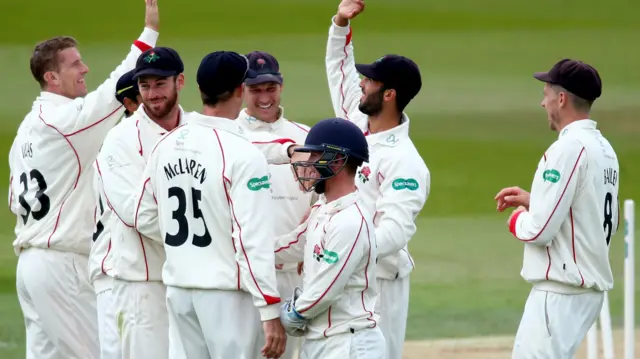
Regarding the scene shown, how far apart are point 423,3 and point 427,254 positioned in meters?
3.93

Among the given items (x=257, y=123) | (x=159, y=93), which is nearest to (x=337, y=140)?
(x=159, y=93)

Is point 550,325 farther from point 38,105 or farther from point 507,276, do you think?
point 507,276

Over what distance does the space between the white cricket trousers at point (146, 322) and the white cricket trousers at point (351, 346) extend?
77 cm

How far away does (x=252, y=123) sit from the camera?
15.6ft

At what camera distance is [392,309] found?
4.79m

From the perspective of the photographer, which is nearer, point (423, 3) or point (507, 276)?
point (507, 276)

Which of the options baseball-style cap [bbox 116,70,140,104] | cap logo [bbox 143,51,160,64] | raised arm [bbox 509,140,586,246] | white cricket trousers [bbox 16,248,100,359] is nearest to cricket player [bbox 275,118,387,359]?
cap logo [bbox 143,51,160,64]

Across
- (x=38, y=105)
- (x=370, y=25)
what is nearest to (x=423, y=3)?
(x=370, y=25)

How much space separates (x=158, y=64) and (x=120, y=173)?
0.46 metres

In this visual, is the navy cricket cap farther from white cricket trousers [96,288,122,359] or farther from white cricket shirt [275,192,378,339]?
white cricket trousers [96,288,122,359]

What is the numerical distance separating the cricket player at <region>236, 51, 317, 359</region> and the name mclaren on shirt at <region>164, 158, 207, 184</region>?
21.7 inches

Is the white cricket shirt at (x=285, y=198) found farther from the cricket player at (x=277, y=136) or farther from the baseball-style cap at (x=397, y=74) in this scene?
the baseball-style cap at (x=397, y=74)

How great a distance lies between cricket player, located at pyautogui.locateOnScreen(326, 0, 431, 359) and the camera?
447cm

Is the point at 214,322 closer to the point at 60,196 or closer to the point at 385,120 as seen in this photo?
the point at 385,120
